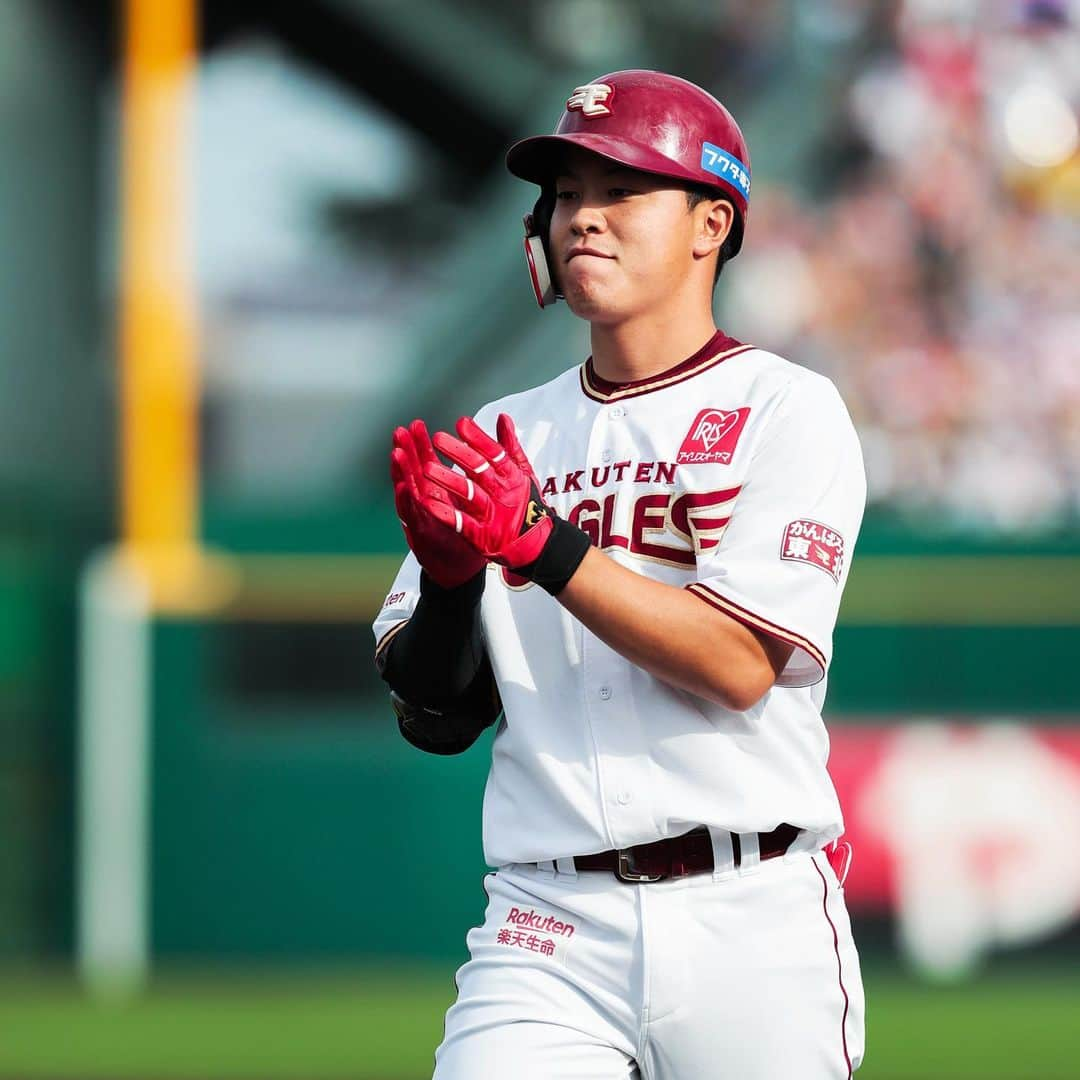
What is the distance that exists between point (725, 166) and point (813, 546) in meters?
0.61

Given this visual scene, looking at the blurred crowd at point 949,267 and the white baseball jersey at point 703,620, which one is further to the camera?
the blurred crowd at point 949,267

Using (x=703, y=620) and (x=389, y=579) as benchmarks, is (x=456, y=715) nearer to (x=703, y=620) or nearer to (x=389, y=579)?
(x=703, y=620)

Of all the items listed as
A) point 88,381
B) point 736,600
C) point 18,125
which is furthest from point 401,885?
point 736,600

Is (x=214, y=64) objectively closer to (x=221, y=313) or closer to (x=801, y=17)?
(x=221, y=313)

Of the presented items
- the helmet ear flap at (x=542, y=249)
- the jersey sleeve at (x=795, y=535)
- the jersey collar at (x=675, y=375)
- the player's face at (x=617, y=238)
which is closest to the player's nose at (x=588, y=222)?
the player's face at (x=617, y=238)

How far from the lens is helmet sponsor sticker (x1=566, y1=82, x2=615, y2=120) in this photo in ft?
9.79

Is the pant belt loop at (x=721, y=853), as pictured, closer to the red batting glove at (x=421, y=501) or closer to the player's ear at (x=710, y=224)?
the red batting glove at (x=421, y=501)

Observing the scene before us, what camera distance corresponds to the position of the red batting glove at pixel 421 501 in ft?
8.91

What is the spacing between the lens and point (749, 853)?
9.34 feet

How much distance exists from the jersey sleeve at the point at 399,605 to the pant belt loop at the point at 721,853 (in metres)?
0.61

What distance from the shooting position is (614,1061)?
9.20ft

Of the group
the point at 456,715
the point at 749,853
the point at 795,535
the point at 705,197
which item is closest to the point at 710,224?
the point at 705,197

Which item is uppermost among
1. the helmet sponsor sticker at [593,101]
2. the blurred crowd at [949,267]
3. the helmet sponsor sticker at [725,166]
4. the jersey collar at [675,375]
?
the blurred crowd at [949,267]

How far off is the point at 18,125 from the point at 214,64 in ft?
10.7
